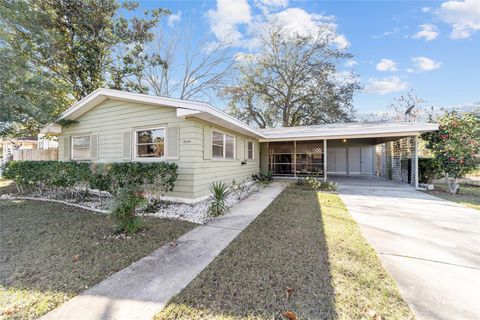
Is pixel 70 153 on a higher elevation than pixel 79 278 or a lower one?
higher

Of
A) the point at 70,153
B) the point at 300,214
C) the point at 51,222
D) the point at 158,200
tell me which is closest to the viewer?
the point at 51,222

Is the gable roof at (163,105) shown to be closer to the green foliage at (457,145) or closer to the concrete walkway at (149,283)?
the concrete walkway at (149,283)

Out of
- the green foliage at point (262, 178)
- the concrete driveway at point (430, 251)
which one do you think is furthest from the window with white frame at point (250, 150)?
the concrete driveway at point (430, 251)

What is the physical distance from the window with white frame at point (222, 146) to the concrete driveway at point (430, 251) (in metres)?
4.62

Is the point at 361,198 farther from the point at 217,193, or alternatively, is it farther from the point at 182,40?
the point at 182,40

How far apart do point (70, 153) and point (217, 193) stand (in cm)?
728

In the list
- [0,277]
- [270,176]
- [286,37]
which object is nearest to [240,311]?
[0,277]

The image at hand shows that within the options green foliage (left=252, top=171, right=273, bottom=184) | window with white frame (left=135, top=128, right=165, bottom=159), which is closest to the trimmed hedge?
window with white frame (left=135, top=128, right=165, bottom=159)

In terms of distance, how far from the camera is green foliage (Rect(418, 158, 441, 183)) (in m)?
8.59

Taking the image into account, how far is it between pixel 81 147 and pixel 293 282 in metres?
9.33

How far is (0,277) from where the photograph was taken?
252cm

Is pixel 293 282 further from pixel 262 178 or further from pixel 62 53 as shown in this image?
pixel 62 53

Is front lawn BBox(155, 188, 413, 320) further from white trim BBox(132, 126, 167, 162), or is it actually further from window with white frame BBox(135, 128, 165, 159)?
window with white frame BBox(135, 128, 165, 159)

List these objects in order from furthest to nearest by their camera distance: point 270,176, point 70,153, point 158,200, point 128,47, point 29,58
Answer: point 128,47, point 270,176, point 29,58, point 70,153, point 158,200
